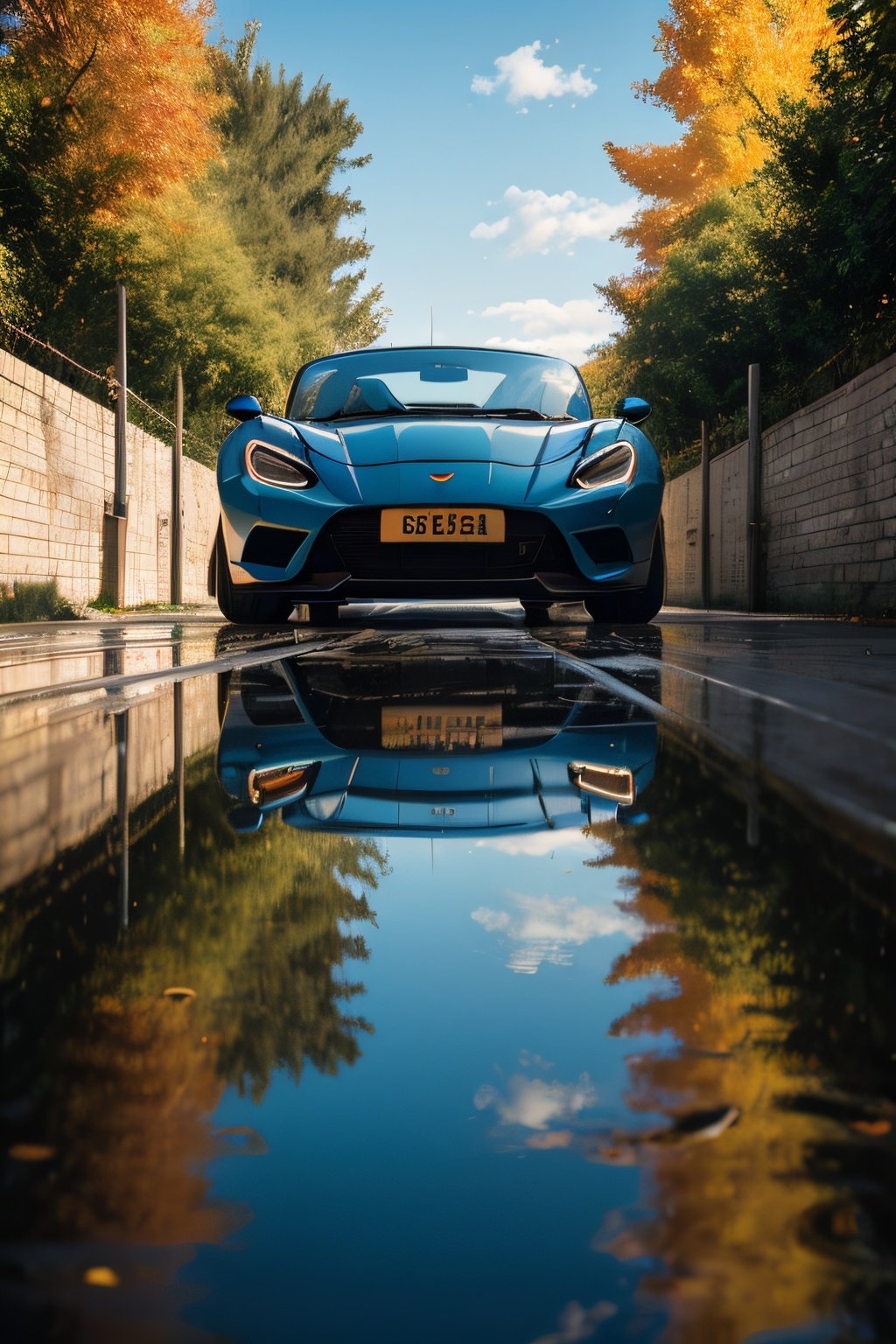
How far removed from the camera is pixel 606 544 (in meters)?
5.32

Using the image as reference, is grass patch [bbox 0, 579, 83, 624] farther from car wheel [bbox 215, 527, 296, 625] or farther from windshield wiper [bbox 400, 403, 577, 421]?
windshield wiper [bbox 400, 403, 577, 421]

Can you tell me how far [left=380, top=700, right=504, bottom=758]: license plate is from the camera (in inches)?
82.7

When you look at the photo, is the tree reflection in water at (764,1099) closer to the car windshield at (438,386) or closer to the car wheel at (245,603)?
the car wheel at (245,603)

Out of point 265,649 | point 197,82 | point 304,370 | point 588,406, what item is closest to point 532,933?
point 265,649

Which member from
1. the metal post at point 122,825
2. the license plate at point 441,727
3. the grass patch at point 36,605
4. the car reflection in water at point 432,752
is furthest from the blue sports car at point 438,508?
the grass patch at point 36,605

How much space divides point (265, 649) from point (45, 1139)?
4.08m

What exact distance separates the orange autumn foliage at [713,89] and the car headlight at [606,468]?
988 inches

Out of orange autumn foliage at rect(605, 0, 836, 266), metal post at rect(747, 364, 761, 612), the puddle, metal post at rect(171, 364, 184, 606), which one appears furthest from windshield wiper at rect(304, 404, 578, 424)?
orange autumn foliage at rect(605, 0, 836, 266)

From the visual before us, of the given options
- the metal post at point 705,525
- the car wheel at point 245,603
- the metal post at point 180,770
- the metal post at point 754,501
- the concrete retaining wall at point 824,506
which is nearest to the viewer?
the metal post at point 180,770

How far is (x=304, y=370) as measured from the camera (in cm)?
700

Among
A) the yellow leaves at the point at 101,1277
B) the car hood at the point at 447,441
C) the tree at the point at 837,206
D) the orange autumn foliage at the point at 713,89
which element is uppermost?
the orange autumn foliage at the point at 713,89

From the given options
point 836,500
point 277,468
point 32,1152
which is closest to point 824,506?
point 836,500

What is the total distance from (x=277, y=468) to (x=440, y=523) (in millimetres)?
757

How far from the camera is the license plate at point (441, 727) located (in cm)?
210
